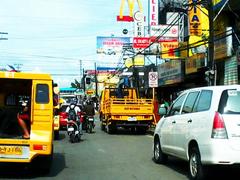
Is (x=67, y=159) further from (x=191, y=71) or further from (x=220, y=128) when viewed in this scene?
(x=191, y=71)

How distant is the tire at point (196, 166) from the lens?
9758mm

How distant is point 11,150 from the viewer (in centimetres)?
1080

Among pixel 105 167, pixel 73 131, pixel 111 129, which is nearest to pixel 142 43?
pixel 111 129

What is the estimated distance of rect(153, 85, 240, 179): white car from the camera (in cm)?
910

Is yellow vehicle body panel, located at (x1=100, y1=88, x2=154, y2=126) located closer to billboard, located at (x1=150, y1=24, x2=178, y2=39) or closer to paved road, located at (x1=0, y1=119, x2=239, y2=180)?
paved road, located at (x1=0, y1=119, x2=239, y2=180)

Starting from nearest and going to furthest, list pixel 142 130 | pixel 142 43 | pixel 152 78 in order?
pixel 142 130
pixel 152 78
pixel 142 43

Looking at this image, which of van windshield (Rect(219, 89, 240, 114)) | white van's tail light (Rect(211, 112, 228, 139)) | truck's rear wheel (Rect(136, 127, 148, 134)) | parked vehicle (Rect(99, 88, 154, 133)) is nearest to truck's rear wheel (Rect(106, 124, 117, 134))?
parked vehicle (Rect(99, 88, 154, 133))

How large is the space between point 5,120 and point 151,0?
28831mm

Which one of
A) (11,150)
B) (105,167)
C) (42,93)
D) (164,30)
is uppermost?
(164,30)

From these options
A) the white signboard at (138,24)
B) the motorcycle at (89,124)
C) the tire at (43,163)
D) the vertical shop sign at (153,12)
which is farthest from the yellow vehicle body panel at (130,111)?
the white signboard at (138,24)

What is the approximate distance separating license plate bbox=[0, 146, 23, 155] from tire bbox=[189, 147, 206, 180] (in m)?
3.51

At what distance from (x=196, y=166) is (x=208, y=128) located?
1.00 meters

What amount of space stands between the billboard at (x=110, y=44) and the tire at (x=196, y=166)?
186ft

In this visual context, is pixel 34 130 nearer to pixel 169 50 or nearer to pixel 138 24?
pixel 169 50
